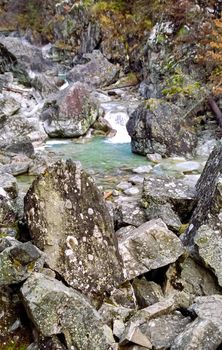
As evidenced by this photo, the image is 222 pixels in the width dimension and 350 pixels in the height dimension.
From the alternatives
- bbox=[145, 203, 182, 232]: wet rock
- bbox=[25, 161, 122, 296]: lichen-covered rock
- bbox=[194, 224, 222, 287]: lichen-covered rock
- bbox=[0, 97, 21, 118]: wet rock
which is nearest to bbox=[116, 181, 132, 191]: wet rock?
bbox=[145, 203, 182, 232]: wet rock

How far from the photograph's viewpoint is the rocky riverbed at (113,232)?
3.69 m

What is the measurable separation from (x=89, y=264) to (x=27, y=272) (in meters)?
0.89

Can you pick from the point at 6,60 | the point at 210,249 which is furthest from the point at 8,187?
the point at 6,60

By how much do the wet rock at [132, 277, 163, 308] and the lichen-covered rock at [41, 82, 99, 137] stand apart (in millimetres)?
9009

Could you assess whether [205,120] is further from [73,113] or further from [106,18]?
[106,18]

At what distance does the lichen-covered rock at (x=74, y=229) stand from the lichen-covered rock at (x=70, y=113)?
858 cm

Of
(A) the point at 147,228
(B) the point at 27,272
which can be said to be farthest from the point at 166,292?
(B) the point at 27,272

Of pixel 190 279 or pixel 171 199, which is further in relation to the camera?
pixel 171 199

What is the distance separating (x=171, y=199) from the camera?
6.50m

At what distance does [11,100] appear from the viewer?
595 inches

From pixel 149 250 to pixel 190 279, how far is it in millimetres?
604

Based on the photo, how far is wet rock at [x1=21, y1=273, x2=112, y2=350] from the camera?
3535mm

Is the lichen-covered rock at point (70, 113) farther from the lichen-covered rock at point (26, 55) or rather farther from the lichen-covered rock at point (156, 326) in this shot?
the lichen-covered rock at point (156, 326)

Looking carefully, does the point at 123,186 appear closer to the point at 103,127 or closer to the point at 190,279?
the point at 190,279
